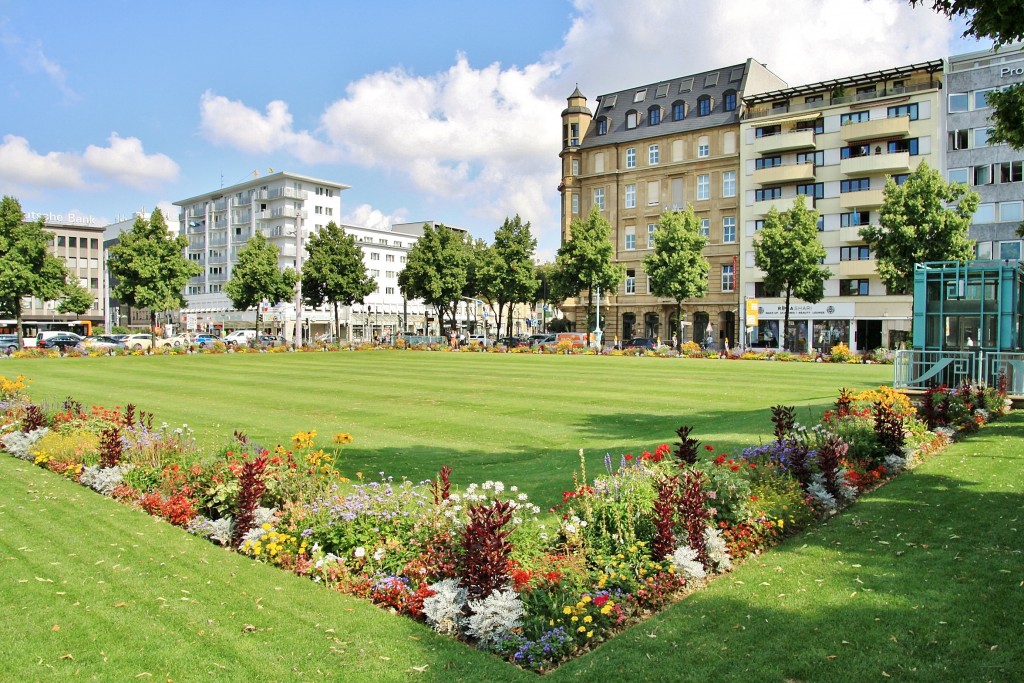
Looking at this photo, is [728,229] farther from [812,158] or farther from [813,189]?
[812,158]

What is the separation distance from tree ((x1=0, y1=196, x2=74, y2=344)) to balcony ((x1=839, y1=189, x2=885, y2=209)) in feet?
214

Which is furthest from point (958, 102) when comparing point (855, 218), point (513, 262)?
point (513, 262)

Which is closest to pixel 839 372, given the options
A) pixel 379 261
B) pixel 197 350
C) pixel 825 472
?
pixel 825 472

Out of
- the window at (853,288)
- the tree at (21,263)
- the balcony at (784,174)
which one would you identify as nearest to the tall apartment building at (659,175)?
the balcony at (784,174)

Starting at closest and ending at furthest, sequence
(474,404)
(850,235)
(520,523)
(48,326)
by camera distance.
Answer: (520,523)
(474,404)
(850,235)
(48,326)

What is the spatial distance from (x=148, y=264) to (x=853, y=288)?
6022cm

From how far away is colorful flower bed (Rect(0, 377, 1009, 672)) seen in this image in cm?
591

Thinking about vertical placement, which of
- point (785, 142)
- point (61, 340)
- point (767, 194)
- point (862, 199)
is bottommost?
point (61, 340)

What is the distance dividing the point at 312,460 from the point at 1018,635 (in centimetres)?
747

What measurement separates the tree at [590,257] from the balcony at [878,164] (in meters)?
21.6

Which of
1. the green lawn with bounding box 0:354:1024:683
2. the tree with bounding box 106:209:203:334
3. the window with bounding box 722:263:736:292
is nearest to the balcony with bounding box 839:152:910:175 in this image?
the window with bounding box 722:263:736:292

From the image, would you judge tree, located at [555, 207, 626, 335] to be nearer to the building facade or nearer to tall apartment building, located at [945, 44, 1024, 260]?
tall apartment building, located at [945, 44, 1024, 260]

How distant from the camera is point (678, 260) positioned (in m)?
58.0

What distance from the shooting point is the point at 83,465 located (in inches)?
467
